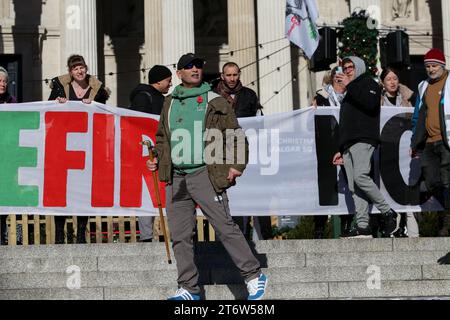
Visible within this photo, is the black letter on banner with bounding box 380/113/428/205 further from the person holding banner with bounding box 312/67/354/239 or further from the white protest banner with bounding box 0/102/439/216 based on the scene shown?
the person holding banner with bounding box 312/67/354/239

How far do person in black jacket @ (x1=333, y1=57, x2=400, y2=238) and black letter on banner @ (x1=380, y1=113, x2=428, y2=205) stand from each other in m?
1.34

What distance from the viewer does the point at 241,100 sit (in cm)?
1596

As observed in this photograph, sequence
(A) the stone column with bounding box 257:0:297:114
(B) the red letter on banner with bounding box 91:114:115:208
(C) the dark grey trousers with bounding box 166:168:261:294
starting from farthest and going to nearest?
(A) the stone column with bounding box 257:0:297:114, (B) the red letter on banner with bounding box 91:114:115:208, (C) the dark grey trousers with bounding box 166:168:261:294

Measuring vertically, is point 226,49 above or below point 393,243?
above

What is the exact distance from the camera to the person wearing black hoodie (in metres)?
15.3

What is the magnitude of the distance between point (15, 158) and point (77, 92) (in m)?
1.18

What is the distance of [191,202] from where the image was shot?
11562 mm

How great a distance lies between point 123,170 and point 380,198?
3.22 m

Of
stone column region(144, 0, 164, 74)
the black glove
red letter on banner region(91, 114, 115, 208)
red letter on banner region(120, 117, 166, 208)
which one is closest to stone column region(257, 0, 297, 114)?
stone column region(144, 0, 164, 74)

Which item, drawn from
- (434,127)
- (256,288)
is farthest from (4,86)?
(256,288)

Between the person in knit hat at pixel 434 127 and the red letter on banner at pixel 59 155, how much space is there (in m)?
4.12

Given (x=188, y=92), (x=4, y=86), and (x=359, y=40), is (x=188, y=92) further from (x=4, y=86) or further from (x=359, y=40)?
(x=359, y=40)

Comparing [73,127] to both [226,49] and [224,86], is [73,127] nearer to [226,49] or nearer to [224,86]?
[224,86]
